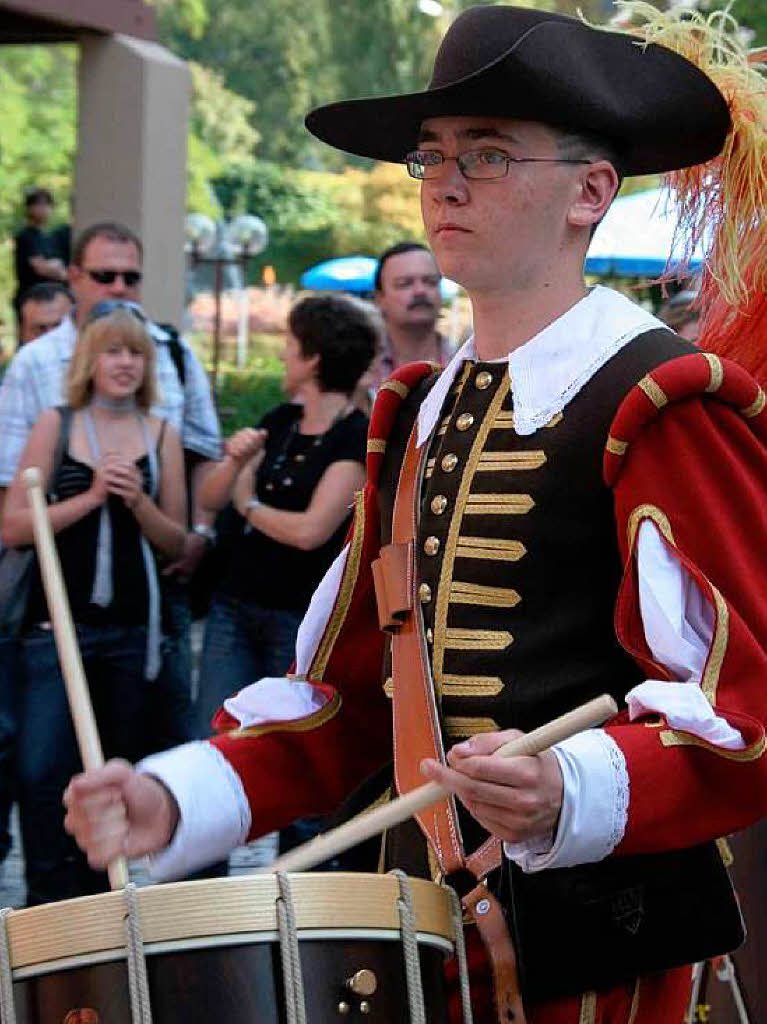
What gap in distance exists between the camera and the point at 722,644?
2223mm

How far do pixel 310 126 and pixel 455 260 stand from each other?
1.36 ft

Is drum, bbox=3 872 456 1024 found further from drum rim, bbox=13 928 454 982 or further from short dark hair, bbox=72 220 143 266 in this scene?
short dark hair, bbox=72 220 143 266

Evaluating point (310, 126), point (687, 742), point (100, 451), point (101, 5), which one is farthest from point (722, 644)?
point (101, 5)

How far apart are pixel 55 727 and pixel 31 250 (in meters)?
6.80

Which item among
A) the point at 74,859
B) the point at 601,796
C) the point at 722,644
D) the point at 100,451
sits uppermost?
the point at 722,644

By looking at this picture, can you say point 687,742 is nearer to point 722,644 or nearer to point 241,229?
point 722,644

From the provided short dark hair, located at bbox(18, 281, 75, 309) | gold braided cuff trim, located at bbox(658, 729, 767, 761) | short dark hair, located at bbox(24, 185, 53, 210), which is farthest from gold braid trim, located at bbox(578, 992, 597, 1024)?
short dark hair, located at bbox(24, 185, 53, 210)

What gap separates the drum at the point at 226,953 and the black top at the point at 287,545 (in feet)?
10.6

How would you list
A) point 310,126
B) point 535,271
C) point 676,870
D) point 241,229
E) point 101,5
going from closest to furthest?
point 676,870
point 535,271
point 310,126
point 101,5
point 241,229

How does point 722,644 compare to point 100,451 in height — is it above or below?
above

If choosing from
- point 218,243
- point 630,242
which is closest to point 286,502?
point 630,242

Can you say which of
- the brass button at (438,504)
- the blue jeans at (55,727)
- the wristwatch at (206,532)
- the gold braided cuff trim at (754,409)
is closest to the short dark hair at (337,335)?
the wristwatch at (206,532)

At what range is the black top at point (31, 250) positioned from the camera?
11672 mm

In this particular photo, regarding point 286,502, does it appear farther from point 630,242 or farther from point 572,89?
point 630,242
